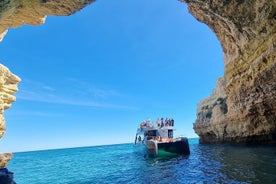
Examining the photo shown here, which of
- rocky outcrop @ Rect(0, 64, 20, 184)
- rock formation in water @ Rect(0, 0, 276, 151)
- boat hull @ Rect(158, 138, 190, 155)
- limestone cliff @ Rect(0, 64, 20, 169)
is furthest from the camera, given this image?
boat hull @ Rect(158, 138, 190, 155)

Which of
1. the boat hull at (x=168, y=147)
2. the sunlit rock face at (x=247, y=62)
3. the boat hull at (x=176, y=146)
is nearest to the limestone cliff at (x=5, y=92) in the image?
the sunlit rock face at (x=247, y=62)

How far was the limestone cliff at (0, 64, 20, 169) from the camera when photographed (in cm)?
1295

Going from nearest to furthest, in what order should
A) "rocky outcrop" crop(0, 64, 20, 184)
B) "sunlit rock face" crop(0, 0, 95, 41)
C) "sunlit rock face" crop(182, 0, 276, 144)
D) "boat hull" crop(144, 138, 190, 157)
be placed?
"sunlit rock face" crop(0, 0, 95, 41), "rocky outcrop" crop(0, 64, 20, 184), "sunlit rock face" crop(182, 0, 276, 144), "boat hull" crop(144, 138, 190, 157)

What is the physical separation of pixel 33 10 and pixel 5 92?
721 cm

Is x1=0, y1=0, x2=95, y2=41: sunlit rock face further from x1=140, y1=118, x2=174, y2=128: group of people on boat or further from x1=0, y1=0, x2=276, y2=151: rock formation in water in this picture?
x1=140, y1=118, x2=174, y2=128: group of people on boat

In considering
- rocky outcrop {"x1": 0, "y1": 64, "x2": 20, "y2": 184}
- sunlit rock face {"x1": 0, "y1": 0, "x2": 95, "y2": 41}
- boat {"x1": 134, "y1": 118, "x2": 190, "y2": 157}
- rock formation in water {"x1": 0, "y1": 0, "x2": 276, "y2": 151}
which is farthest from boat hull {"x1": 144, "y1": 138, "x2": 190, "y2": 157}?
sunlit rock face {"x1": 0, "y1": 0, "x2": 95, "y2": 41}

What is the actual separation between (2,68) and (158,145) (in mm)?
15769

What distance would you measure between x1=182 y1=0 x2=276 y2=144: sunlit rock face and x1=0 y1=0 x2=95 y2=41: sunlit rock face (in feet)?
37.8

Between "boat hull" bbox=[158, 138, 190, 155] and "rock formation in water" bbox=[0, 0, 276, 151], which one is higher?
→ "rock formation in water" bbox=[0, 0, 276, 151]

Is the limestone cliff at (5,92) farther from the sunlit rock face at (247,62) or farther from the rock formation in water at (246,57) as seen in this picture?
the sunlit rock face at (247,62)

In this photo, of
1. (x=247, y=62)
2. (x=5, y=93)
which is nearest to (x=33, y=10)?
(x=5, y=93)

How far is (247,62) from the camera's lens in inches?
1025

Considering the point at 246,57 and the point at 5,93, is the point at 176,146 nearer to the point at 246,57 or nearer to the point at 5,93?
the point at 246,57

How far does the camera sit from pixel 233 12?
21.3 meters
